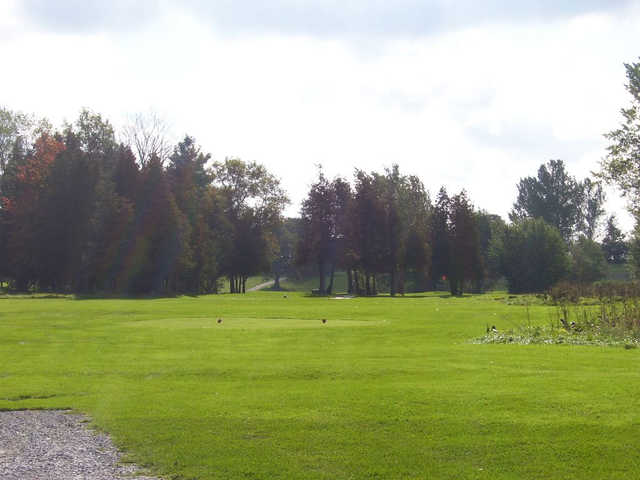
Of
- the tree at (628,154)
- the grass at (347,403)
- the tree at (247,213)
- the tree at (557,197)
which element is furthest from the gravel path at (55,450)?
the tree at (557,197)

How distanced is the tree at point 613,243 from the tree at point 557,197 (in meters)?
6.97

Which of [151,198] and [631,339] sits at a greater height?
[151,198]

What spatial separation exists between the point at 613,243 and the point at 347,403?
402 ft

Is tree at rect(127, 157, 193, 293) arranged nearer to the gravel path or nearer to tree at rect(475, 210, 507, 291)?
tree at rect(475, 210, 507, 291)

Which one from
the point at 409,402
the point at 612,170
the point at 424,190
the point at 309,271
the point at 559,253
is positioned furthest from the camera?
the point at 309,271

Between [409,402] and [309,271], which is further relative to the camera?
[309,271]

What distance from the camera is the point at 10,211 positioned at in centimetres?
7088

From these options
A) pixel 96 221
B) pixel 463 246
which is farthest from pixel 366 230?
pixel 96 221

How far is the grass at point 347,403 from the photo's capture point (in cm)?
783

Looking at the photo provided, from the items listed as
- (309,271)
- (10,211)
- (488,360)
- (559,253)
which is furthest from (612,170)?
(309,271)

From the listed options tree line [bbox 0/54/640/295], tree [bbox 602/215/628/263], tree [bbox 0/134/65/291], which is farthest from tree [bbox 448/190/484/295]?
tree [bbox 602/215/628/263]

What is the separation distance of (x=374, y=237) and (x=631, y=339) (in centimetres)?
5665

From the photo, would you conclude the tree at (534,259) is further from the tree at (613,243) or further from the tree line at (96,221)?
the tree at (613,243)

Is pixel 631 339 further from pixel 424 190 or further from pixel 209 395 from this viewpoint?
pixel 424 190
